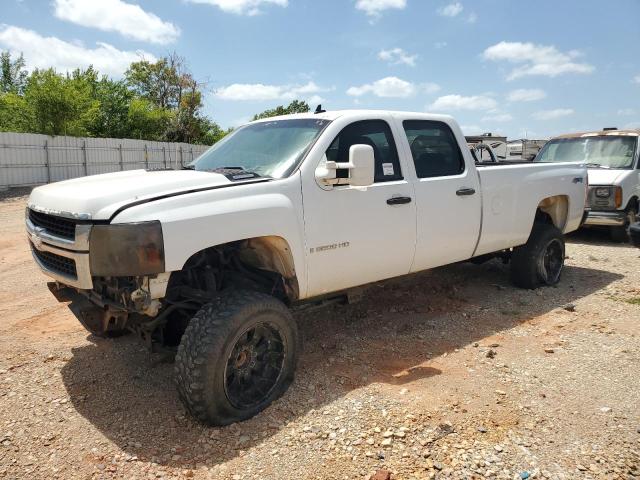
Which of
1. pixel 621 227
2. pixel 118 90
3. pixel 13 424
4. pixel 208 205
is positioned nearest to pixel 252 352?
pixel 208 205

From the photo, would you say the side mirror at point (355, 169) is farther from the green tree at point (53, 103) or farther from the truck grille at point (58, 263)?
the green tree at point (53, 103)

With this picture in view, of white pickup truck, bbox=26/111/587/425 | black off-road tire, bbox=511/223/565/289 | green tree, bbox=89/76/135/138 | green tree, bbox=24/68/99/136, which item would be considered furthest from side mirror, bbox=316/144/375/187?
green tree, bbox=89/76/135/138

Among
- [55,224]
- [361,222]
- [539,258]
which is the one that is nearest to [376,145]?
[361,222]

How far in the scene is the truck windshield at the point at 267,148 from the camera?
3756mm

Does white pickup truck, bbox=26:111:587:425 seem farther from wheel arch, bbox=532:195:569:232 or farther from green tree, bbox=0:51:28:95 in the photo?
green tree, bbox=0:51:28:95

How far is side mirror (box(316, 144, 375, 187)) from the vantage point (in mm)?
3527

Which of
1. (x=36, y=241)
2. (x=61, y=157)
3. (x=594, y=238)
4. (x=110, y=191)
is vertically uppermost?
(x=61, y=157)

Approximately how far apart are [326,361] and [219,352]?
4.36ft

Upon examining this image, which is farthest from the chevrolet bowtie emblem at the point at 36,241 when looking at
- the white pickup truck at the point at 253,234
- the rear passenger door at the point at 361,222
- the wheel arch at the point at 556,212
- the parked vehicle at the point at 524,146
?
the parked vehicle at the point at 524,146

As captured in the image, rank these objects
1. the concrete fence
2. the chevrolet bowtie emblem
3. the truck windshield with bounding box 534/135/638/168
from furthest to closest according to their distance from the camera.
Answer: the concrete fence → the truck windshield with bounding box 534/135/638/168 → the chevrolet bowtie emblem

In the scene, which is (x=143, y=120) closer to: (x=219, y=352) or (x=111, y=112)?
(x=111, y=112)

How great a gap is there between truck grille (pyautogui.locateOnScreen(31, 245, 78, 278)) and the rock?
207cm

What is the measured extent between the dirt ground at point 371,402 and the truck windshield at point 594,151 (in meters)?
5.37

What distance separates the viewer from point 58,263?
11.0 feet
